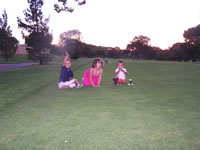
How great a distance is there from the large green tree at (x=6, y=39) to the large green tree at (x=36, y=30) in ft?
42.9

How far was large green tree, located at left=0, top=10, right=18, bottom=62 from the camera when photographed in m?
51.8

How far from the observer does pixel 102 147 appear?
288 centimetres

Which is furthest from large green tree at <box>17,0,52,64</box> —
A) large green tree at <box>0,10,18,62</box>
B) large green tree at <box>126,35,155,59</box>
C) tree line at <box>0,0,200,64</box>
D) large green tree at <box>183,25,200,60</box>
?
large green tree at <box>126,35,155,59</box>

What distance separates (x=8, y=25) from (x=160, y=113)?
193ft

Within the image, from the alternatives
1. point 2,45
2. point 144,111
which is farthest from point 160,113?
point 2,45

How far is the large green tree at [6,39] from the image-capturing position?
170ft

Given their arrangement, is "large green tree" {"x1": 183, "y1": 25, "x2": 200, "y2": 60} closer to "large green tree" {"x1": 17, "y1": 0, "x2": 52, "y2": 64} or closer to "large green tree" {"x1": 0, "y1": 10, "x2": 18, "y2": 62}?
"large green tree" {"x1": 17, "y1": 0, "x2": 52, "y2": 64}

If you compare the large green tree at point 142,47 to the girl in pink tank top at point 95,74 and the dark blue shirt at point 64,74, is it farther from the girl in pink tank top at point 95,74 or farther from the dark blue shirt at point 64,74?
the dark blue shirt at point 64,74

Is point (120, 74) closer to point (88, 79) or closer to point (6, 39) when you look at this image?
point (88, 79)

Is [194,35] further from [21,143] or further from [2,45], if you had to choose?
[21,143]

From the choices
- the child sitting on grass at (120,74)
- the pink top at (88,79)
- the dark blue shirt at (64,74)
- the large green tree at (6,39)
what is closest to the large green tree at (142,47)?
the large green tree at (6,39)

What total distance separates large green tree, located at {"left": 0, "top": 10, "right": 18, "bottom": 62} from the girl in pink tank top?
51.4 meters

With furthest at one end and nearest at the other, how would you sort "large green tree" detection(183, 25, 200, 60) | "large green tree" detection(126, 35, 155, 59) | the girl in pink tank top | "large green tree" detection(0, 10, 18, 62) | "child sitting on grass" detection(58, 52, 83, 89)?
"large green tree" detection(126, 35, 155, 59) < "large green tree" detection(183, 25, 200, 60) < "large green tree" detection(0, 10, 18, 62) < the girl in pink tank top < "child sitting on grass" detection(58, 52, 83, 89)

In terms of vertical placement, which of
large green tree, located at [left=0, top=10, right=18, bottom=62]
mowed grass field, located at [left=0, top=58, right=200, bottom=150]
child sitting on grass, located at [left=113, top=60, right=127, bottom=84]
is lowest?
mowed grass field, located at [left=0, top=58, right=200, bottom=150]
